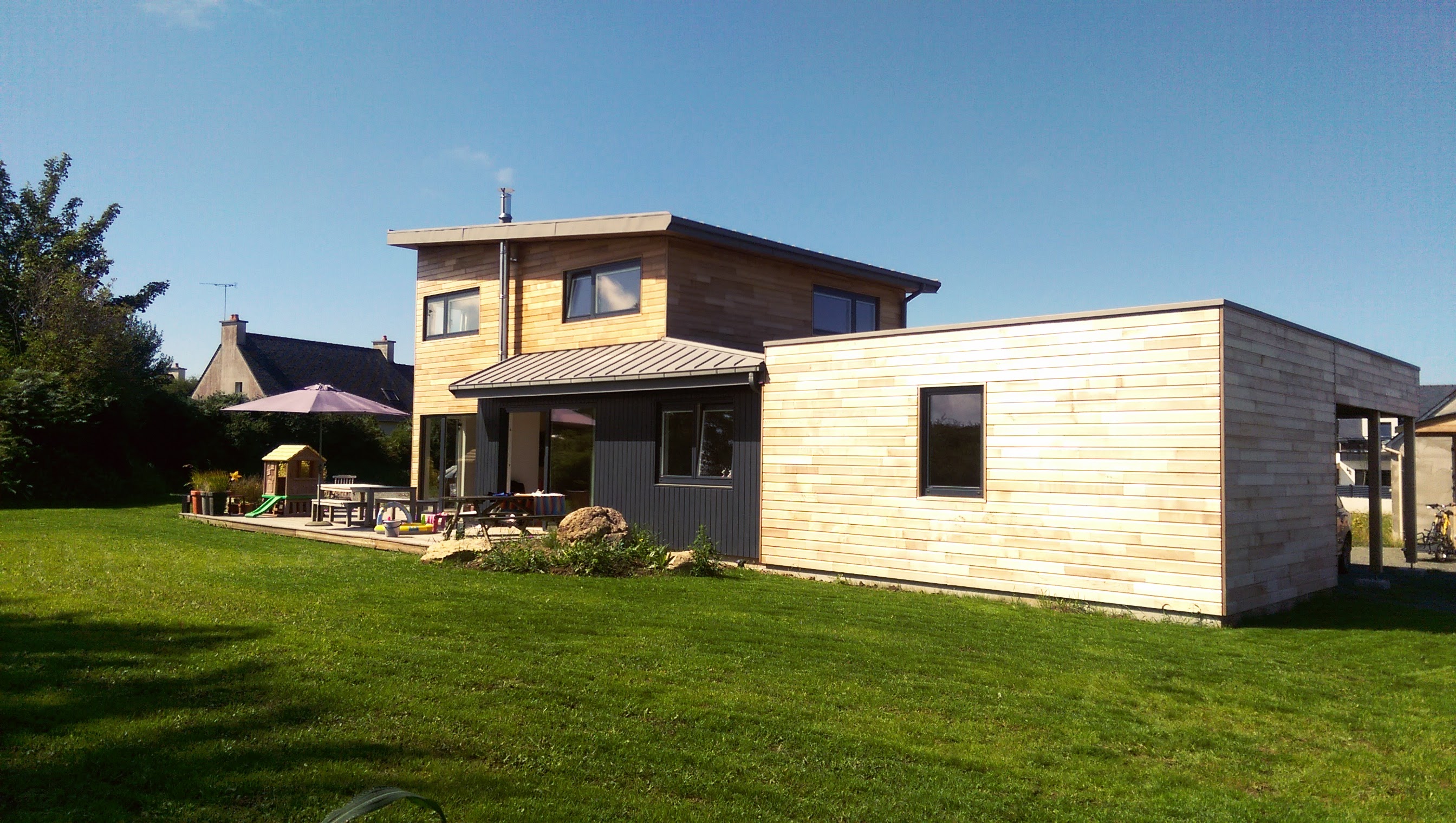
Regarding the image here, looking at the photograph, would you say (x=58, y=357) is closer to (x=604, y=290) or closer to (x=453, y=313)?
(x=453, y=313)

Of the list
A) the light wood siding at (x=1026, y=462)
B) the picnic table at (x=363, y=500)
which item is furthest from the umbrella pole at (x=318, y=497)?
the light wood siding at (x=1026, y=462)

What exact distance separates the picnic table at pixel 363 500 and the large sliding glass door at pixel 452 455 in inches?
36.3

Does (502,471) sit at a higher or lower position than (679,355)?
lower

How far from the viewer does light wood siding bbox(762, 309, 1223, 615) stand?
9.43 m

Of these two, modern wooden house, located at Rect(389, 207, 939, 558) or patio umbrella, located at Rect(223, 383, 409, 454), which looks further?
patio umbrella, located at Rect(223, 383, 409, 454)

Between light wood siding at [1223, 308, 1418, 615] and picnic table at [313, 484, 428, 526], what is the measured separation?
12.1 m

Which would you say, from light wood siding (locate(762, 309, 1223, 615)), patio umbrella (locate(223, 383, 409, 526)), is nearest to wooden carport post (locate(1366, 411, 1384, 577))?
light wood siding (locate(762, 309, 1223, 615))

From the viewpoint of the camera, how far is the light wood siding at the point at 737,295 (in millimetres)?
16047

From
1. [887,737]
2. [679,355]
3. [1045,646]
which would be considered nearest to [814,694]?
[887,737]

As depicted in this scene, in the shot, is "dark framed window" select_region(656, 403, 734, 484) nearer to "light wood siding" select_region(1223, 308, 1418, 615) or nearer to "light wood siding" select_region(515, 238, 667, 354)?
"light wood siding" select_region(515, 238, 667, 354)

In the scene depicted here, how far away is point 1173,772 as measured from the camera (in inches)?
205

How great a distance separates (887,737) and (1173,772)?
1.52 meters

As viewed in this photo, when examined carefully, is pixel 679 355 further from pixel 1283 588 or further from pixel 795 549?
pixel 1283 588

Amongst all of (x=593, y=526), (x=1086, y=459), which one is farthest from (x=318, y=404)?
(x=1086, y=459)
